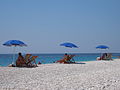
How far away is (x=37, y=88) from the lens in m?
5.57

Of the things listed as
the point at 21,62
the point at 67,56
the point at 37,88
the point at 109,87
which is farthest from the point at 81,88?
the point at 67,56

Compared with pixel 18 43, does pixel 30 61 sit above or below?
below

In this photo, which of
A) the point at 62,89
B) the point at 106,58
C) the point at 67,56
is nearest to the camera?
the point at 62,89

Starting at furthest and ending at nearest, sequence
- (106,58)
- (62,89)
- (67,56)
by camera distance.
A: (106,58), (67,56), (62,89)

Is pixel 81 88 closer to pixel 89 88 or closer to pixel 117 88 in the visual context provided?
pixel 89 88

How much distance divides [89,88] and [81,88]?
21 centimetres

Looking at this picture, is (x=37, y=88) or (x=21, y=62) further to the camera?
(x=21, y=62)

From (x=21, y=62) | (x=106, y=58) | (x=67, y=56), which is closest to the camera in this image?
(x=21, y=62)

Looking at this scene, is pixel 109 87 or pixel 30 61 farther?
pixel 30 61

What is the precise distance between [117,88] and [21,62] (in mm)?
7867

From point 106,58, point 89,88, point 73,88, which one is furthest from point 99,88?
point 106,58

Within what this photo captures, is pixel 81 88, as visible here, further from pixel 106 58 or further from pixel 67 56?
pixel 106 58

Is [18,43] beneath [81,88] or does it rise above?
above

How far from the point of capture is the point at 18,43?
501 inches
